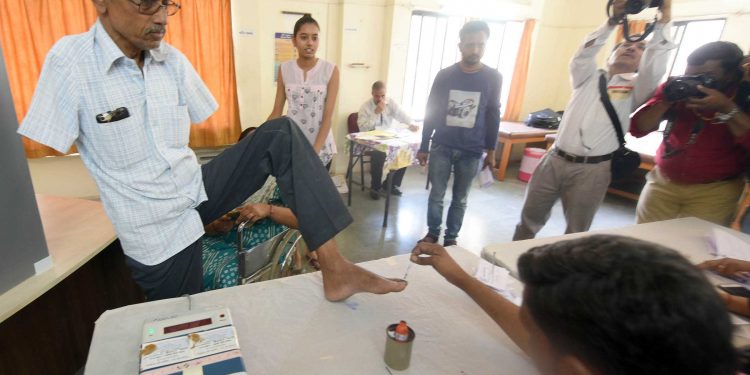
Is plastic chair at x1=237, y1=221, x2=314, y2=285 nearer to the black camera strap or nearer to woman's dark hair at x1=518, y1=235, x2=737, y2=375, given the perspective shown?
woman's dark hair at x1=518, y1=235, x2=737, y2=375

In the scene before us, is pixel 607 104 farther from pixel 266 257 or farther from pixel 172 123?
pixel 172 123

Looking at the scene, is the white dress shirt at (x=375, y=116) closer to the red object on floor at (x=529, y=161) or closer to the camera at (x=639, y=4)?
the red object on floor at (x=529, y=161)

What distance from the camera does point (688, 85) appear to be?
1714 millimetres

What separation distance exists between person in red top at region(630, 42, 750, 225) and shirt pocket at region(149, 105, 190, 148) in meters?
2.19

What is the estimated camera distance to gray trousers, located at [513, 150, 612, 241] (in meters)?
2.06

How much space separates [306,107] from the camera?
243 cm

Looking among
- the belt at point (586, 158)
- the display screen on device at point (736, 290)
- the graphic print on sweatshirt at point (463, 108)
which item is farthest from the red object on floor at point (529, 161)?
the display screen on device at point (736, 290)

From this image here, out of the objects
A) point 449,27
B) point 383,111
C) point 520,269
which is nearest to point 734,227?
point 520,269

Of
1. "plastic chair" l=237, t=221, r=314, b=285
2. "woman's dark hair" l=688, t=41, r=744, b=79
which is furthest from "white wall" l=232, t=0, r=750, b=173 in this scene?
"woman's dark hair" l=688, t=41, r=744, b=79

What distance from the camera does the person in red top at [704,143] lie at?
171cm

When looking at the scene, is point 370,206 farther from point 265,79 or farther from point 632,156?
point 632,156

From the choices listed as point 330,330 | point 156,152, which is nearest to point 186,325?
point 330,330

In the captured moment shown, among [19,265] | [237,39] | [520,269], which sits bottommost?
[19,265]

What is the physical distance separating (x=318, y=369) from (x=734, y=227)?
2.36m
